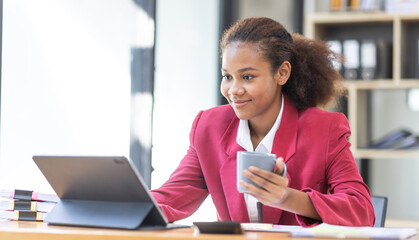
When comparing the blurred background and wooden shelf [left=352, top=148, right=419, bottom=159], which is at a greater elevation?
the blurred background

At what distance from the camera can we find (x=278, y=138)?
1778 mm

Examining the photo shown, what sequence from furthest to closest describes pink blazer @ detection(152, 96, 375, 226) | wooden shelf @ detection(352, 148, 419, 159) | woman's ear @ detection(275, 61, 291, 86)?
1. wooden shelf @ detection(352, 148, 419, 159)
2. woman's ear @ detection(275, 61, 291, 86)
3. pink blazer @ detection(152, 96, 375, 226)

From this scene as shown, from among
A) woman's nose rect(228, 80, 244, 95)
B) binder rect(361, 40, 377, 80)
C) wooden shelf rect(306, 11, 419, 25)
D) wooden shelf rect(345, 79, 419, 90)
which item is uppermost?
wooden shelf rect(306, 11, 419, 25)

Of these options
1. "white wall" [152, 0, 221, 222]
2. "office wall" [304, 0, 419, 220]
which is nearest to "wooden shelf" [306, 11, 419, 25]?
"office wall" [304, 0, 419, 220]

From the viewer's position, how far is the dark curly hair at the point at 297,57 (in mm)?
1821

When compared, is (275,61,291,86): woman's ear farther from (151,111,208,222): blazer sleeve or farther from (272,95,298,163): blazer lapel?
(151,111,208,222): blazer sleeve

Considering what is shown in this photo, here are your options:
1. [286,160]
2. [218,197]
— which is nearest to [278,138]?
[286,160]

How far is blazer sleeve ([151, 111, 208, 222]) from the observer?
1.73 m

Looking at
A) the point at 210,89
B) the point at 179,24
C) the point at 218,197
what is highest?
the point at 179,24

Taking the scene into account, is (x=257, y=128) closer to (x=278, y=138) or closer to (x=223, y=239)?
(x=278, y=138)

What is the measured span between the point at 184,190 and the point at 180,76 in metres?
1.73

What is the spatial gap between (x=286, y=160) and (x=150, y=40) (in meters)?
1.49

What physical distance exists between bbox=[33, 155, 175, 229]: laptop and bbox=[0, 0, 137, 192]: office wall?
2.78ft

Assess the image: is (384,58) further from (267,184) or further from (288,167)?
(267,184)
